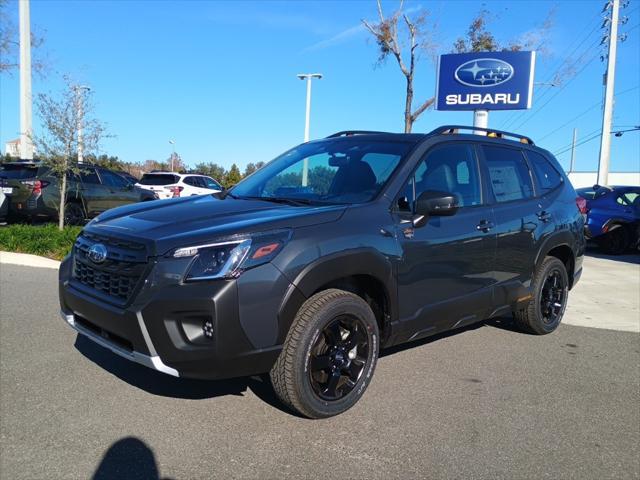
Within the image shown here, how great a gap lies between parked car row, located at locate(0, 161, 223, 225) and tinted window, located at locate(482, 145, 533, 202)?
8755mm

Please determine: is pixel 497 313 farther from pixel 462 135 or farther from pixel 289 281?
pixel 289 281

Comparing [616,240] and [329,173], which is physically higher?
[329,173]

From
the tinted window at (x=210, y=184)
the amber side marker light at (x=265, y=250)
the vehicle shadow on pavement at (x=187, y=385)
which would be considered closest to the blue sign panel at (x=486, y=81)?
the tinted window at (x=210, y=184)

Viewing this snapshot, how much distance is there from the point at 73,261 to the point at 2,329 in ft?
6.70

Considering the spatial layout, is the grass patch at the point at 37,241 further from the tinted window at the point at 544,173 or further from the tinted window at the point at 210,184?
the tinted window at the point at 210,184

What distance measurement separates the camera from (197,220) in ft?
Answer: 10.7

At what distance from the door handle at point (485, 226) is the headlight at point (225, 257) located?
81.6 inches

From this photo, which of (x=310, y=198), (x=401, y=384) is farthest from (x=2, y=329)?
(x=401, y=384)

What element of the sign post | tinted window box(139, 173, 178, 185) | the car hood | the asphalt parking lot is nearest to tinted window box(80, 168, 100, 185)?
tinted window box(139, 173, 178, 185)

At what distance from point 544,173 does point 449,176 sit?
1.76 meters

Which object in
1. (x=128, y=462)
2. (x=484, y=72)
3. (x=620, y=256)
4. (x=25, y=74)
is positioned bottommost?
(x=128, y=462)

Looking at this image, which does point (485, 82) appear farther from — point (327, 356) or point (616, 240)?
point (327, 356)

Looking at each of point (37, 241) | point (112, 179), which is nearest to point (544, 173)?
point (37, 241)

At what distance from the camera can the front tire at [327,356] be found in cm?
311
